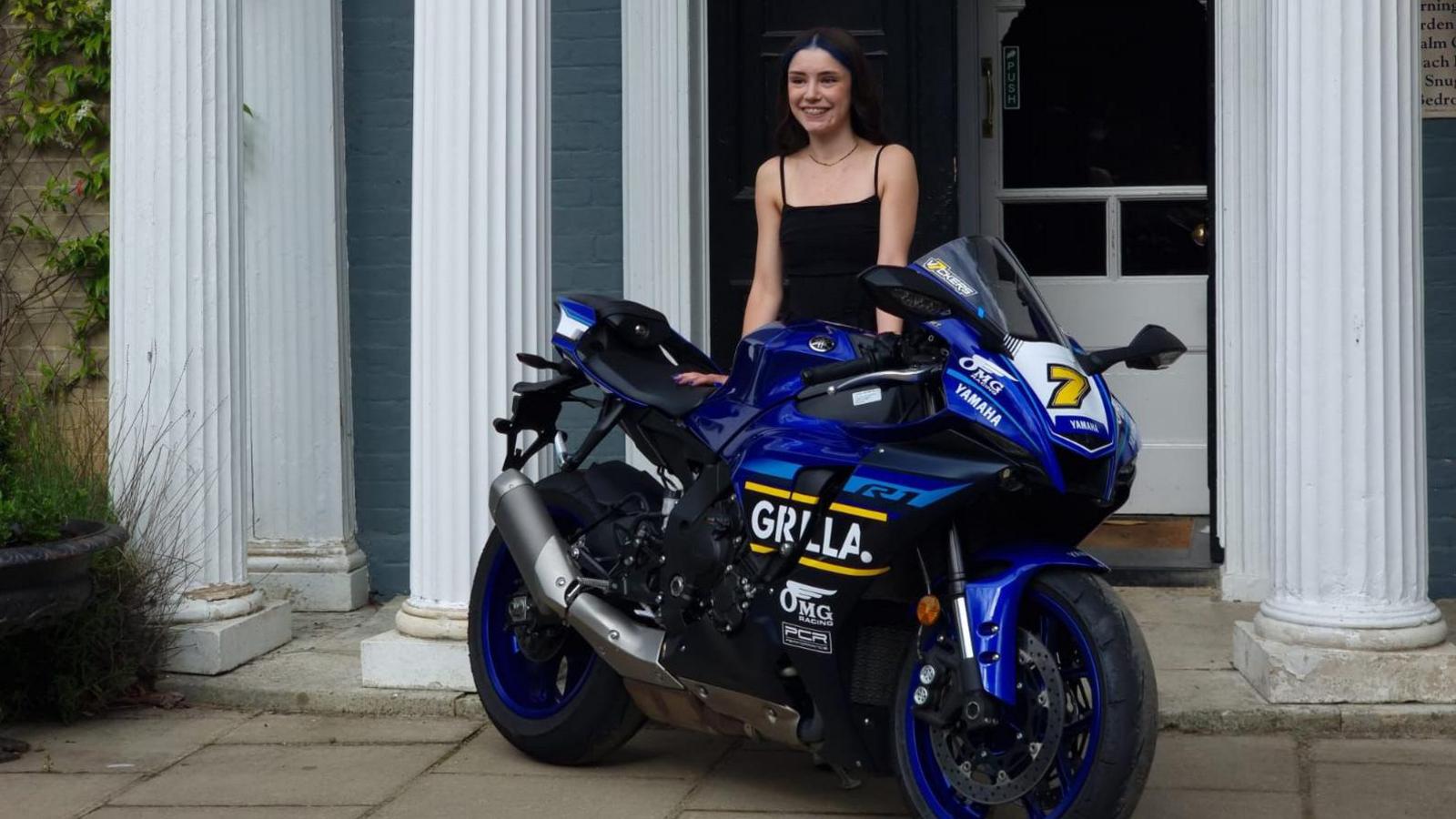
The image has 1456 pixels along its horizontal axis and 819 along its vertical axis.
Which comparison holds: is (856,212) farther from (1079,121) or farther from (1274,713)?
(1079,121)

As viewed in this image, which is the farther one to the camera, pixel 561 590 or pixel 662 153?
pixel 662 153

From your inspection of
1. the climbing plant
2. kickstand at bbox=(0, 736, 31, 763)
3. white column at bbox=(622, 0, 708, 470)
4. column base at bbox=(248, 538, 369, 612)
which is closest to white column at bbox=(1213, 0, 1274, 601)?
white column at bbox=(622, 0, 708, 470)

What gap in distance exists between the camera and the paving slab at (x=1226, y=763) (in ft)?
16.0

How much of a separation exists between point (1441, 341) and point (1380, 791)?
8.95 ft

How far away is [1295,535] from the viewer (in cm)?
550

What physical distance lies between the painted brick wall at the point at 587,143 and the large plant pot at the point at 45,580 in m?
2.38

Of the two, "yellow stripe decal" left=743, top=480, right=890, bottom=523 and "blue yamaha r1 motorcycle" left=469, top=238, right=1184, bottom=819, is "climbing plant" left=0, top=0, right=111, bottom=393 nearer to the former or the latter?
"blue yamaha r1 motorcycle" left=469, top=238, right=1184, bottom=819

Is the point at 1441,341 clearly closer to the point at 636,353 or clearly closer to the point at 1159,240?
the point at 1159,240

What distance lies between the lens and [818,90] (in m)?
5.17

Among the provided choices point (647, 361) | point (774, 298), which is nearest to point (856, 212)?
point (774, 298)

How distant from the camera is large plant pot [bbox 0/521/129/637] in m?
5.26

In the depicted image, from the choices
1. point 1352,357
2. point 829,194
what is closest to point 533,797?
point 829,194

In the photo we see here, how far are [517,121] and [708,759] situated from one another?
2.02 metres

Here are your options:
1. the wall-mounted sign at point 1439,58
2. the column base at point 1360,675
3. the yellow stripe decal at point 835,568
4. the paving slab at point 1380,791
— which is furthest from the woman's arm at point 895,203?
the wall-mounted sign at point 1439,58
